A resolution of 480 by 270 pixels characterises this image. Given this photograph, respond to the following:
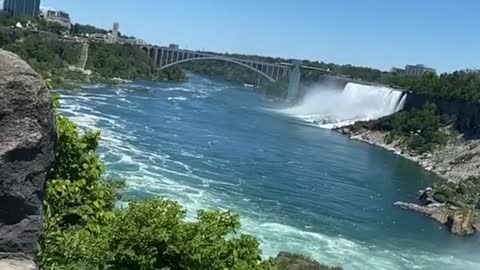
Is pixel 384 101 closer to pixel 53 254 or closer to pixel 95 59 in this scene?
pixel 95 59

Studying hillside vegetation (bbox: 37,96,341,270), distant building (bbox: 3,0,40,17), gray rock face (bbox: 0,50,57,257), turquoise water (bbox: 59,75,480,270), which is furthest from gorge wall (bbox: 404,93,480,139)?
distant building (bbox: 3,0,40,17)

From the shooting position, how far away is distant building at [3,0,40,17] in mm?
77062

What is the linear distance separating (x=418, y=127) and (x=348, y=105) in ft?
40.2

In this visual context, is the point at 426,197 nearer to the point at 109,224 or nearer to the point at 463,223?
the point at 463,223

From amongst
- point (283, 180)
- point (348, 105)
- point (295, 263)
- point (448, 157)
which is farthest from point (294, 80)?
point (295, 263)

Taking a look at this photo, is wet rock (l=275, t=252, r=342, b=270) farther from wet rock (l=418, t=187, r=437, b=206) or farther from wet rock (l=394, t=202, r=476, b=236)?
wet rock (l=418, t=187, r=437, b=206)

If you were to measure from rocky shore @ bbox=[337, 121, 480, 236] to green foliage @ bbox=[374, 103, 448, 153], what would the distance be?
17.3 inches

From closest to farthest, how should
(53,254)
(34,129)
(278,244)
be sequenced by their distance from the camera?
(34,129), (53,254), (278,244)

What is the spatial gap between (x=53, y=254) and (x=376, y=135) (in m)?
34.4

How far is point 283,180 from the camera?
66.5ft

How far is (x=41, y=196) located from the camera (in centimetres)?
276

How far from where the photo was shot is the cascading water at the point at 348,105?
42250 millimetres

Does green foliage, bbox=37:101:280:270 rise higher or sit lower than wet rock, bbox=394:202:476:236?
higher

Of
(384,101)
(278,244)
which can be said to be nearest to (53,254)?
(278,244)
